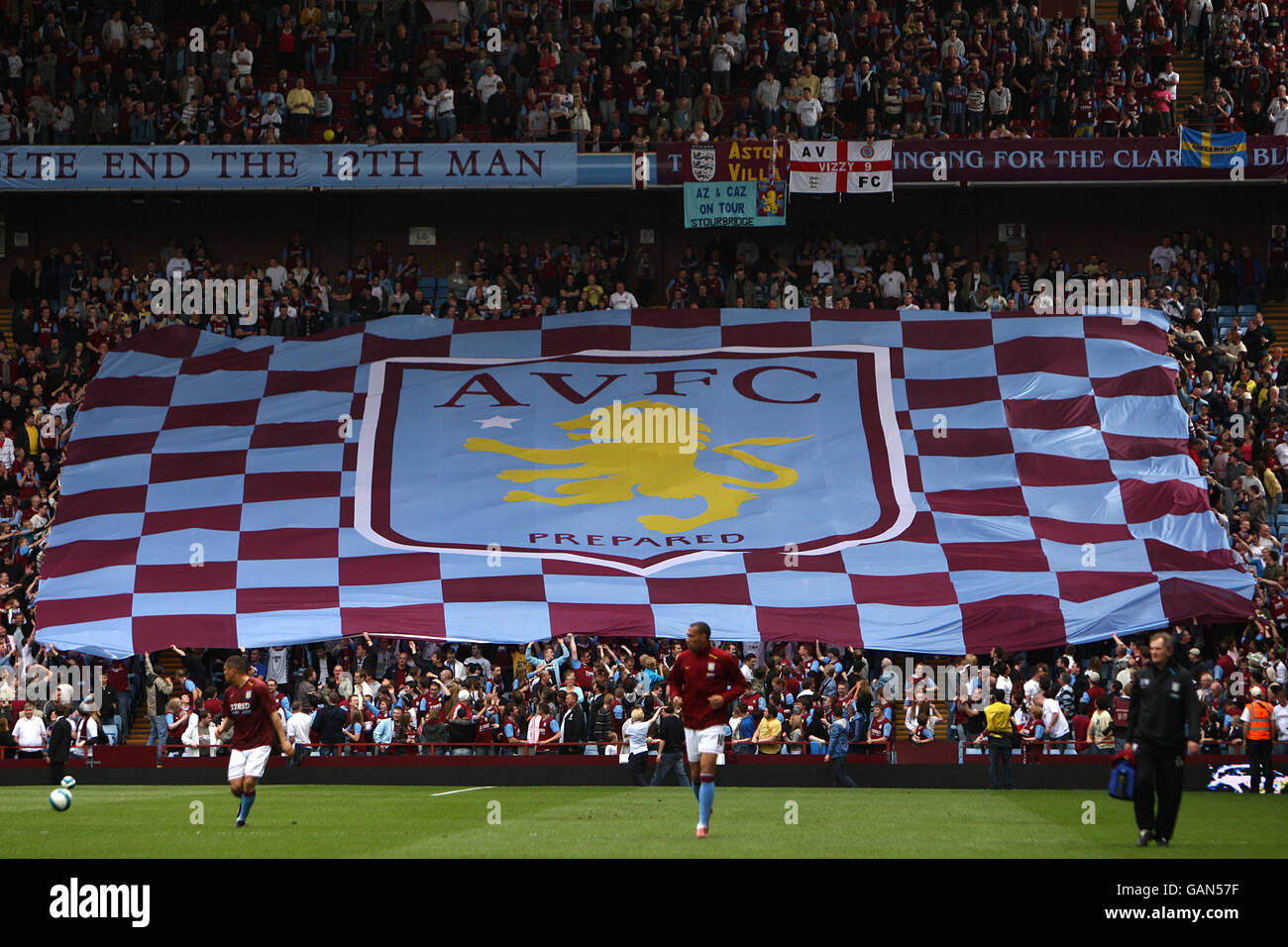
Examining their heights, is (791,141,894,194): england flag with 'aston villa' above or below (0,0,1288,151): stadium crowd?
below

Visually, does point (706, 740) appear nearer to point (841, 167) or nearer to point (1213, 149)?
point (841, 167)

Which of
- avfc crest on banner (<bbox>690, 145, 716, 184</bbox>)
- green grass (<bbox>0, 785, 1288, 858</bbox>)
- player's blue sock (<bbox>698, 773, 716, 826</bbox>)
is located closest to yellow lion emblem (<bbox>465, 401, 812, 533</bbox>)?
avfc crest on banner (<bbox>690, 145, 716, 184</bbox>)

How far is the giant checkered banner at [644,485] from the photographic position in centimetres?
2728

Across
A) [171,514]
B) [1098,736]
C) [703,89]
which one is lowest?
[1098,736]

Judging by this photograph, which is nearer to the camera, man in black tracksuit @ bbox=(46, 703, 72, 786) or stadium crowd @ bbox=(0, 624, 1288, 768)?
man in black tracksuit @ bbox=(46, 703, 72, 786)

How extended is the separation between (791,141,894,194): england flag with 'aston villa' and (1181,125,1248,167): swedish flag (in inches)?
252

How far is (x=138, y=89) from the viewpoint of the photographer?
38.6 m

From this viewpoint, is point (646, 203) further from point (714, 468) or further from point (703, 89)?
point (714, 468)

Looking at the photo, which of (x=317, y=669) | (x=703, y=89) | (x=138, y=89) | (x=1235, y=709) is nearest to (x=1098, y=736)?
(x=1235, y=709)

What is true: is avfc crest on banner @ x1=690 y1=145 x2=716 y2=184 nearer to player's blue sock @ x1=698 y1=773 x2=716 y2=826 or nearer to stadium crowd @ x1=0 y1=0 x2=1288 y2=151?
stadium crowd @ x1=0 y1=0 x2=1288 y2=151

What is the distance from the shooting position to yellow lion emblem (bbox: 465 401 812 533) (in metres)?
30.2

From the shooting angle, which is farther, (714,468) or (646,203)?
(646,203)

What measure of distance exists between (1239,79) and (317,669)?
81.4ft

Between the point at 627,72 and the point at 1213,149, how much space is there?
13.1 meters
